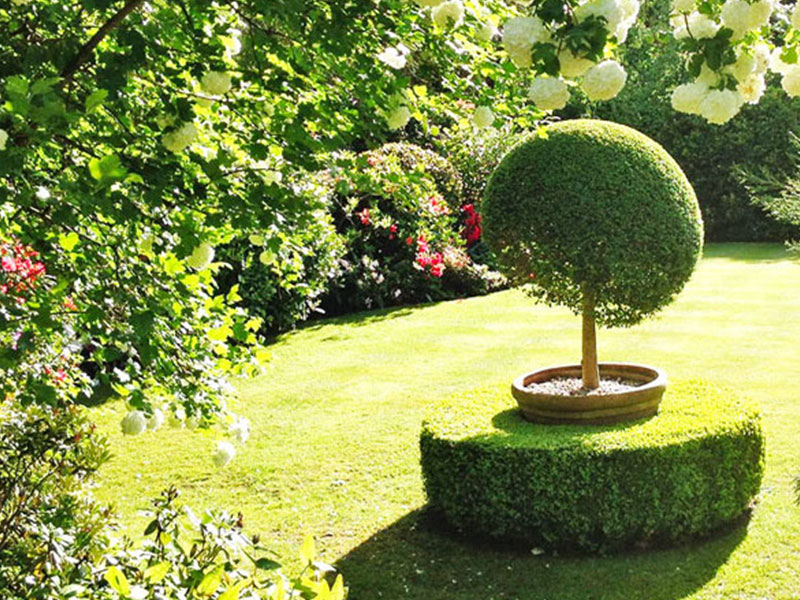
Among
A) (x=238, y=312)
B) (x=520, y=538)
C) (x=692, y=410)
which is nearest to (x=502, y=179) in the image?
(x=692, y=410)

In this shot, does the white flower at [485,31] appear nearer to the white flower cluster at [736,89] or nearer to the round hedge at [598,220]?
the white flower cluster at [736,89]

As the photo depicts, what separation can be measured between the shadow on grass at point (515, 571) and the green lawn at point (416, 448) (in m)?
0.01

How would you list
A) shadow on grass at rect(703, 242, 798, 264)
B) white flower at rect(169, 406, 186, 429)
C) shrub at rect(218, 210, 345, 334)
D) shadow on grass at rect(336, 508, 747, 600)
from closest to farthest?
1. white flower at rect(169, 406, 186, 429)
2. shadow on grass at rect(336, 508, 747, 600)
3. shrub at rect(218, 210, 345, 334)
4. shadow on grass at rect(703, 242, 798, 264)

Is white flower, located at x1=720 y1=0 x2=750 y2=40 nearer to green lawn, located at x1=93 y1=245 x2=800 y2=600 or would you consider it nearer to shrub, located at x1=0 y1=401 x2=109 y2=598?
shrub, located at x1=0 y1=401 x2=109 y2=598

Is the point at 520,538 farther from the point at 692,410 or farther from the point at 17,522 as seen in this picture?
the point at 17,522

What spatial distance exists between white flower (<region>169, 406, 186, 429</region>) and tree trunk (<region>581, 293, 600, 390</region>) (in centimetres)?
293

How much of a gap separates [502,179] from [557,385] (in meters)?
1.36

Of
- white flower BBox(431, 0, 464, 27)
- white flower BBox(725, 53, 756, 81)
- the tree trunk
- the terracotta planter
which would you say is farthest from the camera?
the tree trunk

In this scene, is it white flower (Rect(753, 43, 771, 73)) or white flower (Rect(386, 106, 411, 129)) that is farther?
white flower (Rect(386, 106, 411, 129))

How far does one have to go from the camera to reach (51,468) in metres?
4.23

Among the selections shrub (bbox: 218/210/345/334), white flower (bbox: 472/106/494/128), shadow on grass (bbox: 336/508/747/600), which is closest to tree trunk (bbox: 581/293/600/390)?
shadow on grass (bbox: 336/508/747/600)

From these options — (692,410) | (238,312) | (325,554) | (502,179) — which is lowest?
(325,554)

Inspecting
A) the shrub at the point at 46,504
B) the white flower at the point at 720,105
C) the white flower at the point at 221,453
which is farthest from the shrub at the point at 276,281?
the white flower at the point at 720,105

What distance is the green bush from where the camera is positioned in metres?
18.1
